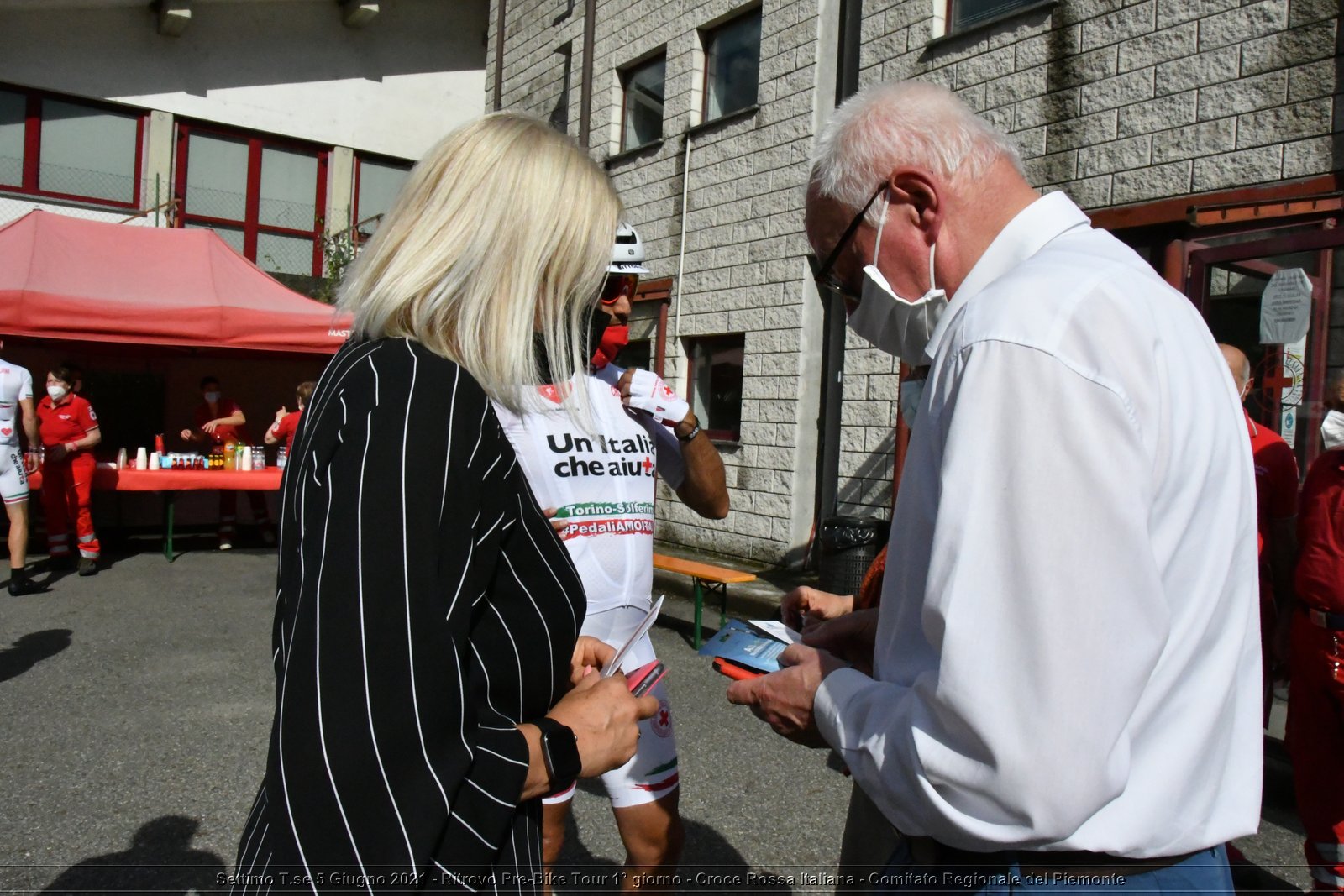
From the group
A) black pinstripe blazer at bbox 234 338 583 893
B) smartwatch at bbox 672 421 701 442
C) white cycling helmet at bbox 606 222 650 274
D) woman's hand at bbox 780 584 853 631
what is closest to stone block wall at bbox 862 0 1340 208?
smartwatch at bbox 672 421 701 442

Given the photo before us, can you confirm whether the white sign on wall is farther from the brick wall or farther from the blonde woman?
the blonde woman

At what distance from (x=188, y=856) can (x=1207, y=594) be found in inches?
141

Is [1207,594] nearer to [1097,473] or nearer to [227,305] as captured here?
[1097,473]

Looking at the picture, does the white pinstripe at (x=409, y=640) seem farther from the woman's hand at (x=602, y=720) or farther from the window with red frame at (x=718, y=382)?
the window with red frame at (x=718, y=382)

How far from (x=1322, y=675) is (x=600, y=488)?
282cm

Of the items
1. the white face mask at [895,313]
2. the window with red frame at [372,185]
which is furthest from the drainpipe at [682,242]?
the window with red frame at [372,185]

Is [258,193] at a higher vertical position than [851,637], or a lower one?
higher

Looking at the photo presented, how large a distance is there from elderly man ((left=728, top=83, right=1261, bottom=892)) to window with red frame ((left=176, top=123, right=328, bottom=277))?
18.6 m

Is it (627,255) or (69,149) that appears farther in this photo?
(69,149)

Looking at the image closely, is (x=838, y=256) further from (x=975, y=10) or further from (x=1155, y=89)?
(x=975, y=10)

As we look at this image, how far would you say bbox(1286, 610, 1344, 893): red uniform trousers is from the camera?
3.32 m

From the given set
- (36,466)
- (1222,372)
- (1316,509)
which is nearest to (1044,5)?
(1316,509)

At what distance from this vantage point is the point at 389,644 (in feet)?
3.54

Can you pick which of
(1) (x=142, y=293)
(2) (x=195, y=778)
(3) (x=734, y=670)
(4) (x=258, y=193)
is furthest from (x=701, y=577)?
(4) (x=258, y=193)
